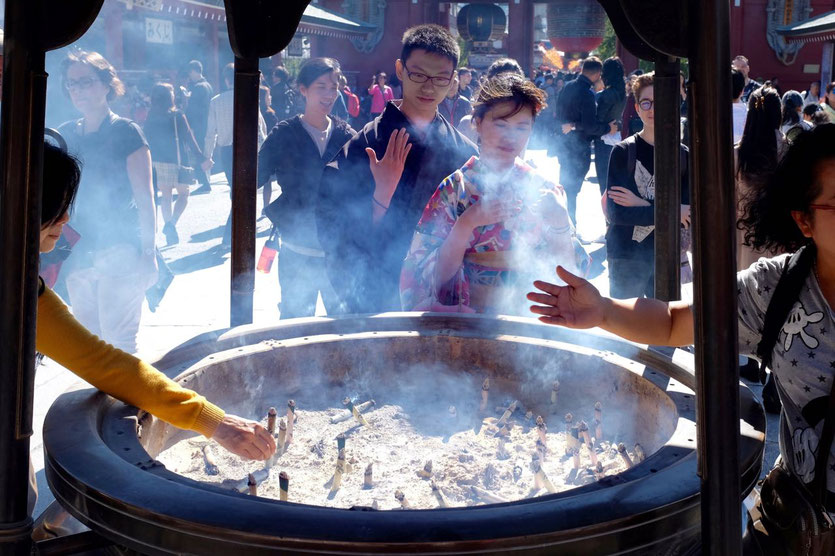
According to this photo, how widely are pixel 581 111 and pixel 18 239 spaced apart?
24.4 feet

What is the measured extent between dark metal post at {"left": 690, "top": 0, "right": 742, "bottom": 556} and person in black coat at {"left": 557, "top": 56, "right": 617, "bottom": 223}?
6.87m

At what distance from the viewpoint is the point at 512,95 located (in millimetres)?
2680

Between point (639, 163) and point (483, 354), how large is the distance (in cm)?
198

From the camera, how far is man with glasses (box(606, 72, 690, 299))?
4176 mm

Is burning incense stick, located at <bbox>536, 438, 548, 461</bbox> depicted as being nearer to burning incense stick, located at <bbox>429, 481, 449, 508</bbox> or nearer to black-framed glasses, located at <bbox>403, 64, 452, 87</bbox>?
burning incense stick, located at <bbox>429, 481, 449, 508</bbox>

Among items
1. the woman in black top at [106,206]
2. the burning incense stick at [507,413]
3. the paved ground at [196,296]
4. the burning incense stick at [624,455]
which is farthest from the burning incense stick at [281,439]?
the woman in black top at [106,206]

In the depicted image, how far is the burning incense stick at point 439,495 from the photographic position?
6.64ft

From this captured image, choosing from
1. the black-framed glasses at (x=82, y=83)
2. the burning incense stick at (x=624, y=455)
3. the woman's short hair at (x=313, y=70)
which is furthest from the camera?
the woman's short hair at (x=313, y=70)

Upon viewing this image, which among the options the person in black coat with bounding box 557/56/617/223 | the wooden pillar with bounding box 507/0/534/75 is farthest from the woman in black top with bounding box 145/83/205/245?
the wooden pillar with bounding box 507/0/534/75

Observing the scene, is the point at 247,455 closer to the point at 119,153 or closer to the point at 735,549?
the point at 735,549

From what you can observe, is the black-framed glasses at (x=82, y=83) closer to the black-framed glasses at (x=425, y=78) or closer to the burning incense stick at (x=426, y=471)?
the black-framed glasses at (x=425, y=78)

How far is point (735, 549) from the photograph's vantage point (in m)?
1.23

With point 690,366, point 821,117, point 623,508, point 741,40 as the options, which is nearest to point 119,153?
point 690,366

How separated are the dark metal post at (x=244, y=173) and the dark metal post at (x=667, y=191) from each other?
1124 mm
